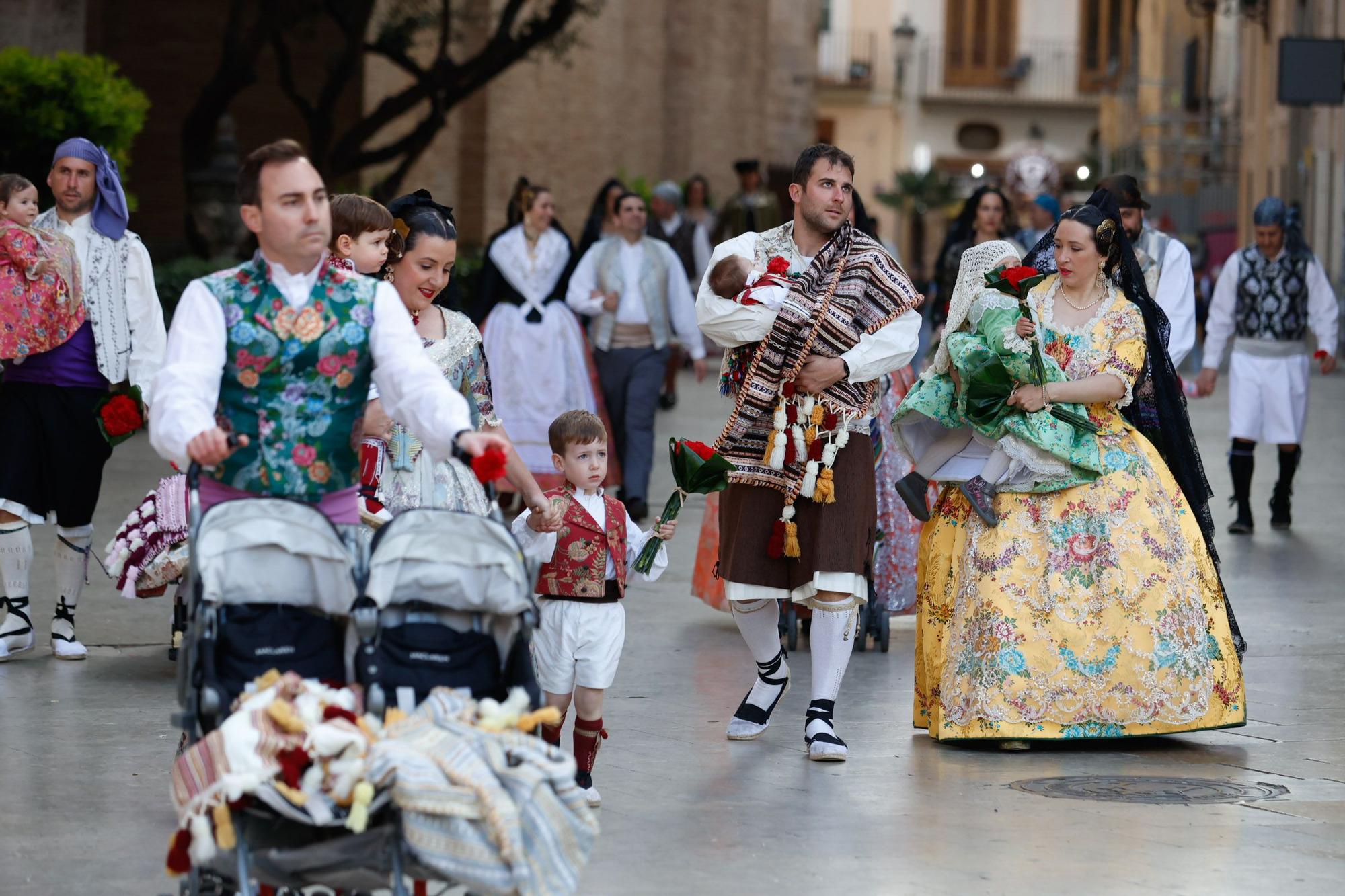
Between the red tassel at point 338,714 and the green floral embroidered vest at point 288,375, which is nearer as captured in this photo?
the red tassel at point 338,714

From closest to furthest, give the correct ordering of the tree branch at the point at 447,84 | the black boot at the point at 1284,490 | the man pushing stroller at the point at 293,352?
1. the man pushing stroller at the point at 293,352
2. the black boot at the point at 1284,490
3. the tree branch at the point at 447,84

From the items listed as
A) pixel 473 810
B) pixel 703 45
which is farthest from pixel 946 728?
pixel 703 45

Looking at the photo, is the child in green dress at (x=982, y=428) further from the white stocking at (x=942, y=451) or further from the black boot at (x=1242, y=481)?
the black boot at (x=1242, y=481)

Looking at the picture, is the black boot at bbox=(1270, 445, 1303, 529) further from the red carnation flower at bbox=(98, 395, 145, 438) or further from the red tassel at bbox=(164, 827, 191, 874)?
the red tassel at bbox=(164, 827, 191, 874)

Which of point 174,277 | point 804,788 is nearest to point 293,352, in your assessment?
point 804,788

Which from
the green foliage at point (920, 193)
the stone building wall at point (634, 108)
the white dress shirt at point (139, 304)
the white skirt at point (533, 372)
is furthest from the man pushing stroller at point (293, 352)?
the green foliage at point (920, 193)

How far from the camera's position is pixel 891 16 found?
68.1 m

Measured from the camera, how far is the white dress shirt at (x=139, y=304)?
8508 mm

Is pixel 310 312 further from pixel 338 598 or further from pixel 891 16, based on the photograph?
pixel 891 16

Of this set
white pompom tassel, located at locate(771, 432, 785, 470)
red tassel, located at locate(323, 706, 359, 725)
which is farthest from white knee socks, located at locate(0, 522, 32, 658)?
red tassel, located at locate(323, 706, 359, 725)

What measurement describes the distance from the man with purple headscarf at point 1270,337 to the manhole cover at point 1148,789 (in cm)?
658

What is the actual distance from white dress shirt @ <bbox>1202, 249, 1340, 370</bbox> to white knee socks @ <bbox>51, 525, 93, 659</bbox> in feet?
23.6

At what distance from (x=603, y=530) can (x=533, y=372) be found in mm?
7123

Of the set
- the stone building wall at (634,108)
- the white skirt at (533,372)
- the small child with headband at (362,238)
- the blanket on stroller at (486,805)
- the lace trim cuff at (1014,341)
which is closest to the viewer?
the blanket on stroller at (486,805)
